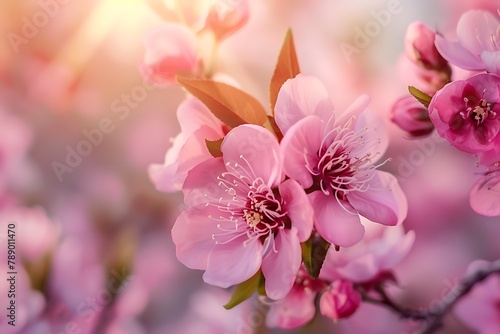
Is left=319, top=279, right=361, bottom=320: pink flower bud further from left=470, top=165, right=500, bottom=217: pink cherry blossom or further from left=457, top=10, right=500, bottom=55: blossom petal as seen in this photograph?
left=457, top=10, right=500, bottom=55: blossom petal

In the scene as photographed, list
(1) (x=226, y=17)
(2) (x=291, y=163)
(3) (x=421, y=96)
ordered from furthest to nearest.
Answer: (1) (x=226, y=17), (3) (x=421, y=96), (2) (x=291, y=163)

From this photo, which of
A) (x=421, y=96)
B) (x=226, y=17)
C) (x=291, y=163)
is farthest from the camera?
(x=226, y=17)

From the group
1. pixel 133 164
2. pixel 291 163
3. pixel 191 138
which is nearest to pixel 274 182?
pixel 291 163

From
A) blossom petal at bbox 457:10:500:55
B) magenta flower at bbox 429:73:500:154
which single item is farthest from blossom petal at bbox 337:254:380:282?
blossom petal at bbox 457:10:500:55

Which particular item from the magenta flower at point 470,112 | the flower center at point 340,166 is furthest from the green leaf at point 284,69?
the magenta flower at point 470,112

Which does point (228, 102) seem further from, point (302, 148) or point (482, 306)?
point (482, 306)

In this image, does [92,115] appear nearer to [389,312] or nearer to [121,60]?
[121,60]

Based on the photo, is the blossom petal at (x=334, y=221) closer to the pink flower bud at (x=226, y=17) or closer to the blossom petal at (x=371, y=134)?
the blossom petal at (x=371, y=134)

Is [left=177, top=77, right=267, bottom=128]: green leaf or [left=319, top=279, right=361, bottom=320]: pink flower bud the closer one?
[left=177, top=77, right=267, bottom=128]: green leaf
